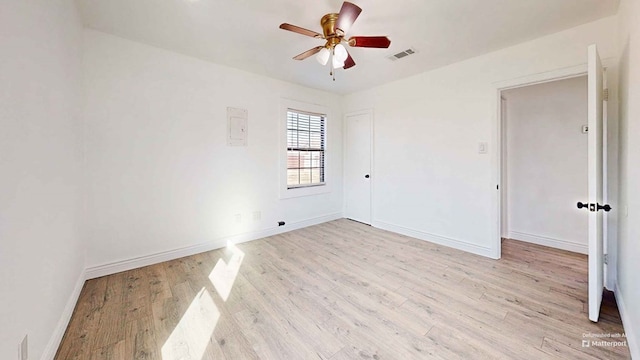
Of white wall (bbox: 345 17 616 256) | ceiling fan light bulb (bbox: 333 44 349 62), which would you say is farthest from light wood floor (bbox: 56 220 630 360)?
ceiling fan light bulb (bbox: 333 44 349 62)

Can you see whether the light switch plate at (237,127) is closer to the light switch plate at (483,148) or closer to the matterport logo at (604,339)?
the light switch plate at (483,148)

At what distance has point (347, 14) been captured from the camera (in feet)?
5.76

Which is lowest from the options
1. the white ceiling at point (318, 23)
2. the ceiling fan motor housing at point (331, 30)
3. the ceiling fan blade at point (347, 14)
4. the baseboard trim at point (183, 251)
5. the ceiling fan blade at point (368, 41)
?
the baseboard trim at point (183, 251)

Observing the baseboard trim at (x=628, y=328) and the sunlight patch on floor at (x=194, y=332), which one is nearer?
the baseboard trim at (x=628, y=328)

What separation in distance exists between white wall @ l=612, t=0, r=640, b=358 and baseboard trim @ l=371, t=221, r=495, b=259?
1.11 m

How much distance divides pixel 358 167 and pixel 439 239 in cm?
194

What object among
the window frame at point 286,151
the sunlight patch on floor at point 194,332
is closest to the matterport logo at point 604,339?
the sunlight patch on floor at point 194,332

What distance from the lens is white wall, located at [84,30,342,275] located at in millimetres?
2512

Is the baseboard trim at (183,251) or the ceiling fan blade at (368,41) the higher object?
the ceiling fan blade at (368,41)

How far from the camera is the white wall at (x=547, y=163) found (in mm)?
3111

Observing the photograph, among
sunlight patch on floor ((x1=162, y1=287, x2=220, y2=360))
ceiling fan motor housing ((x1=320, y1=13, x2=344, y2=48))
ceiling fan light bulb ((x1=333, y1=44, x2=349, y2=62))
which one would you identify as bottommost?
sunlight patch on floor ((x1=162, y1=287, x2=220, y2=360))

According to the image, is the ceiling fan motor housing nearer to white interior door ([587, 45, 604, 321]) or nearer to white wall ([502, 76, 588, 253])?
white interior door ([587, 45, 604, 321])

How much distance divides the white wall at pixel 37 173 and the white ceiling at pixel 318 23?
566 mm

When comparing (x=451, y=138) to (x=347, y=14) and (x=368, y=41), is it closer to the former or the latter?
(x=368, y=41)
